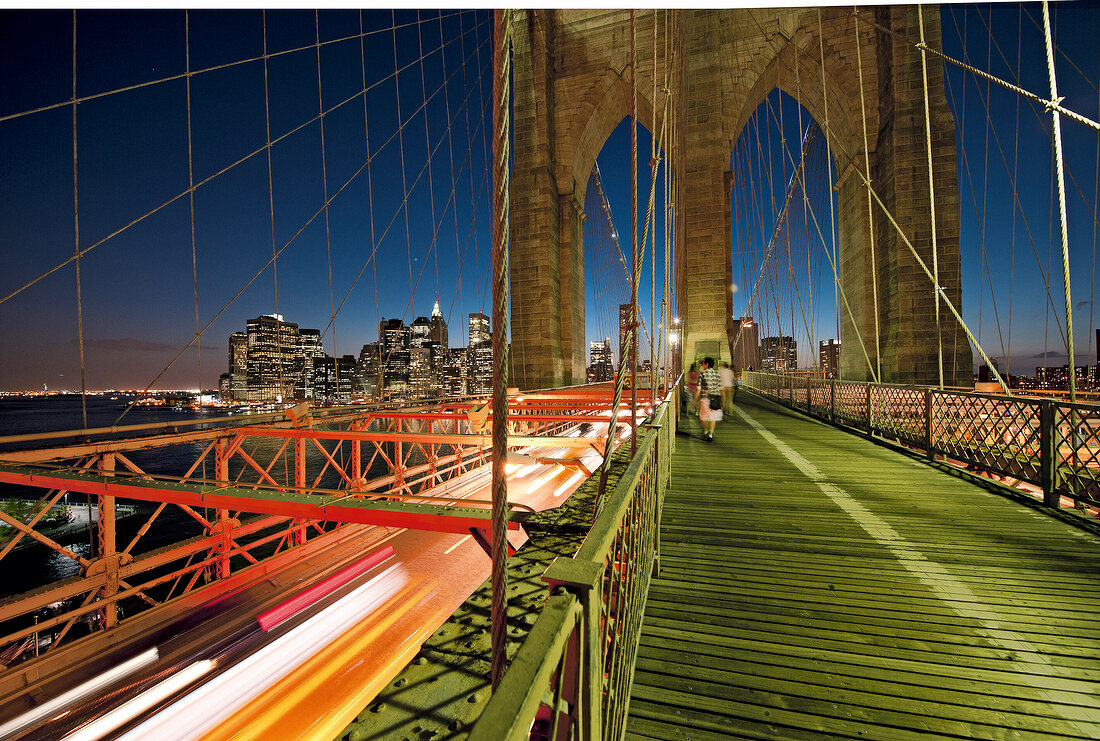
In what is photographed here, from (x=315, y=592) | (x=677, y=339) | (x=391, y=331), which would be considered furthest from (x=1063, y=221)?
(x=391, y=331)

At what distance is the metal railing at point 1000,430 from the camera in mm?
3492

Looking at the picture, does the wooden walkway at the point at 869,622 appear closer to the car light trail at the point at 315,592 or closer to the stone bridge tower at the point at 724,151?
the car light trail at the point at 315,592

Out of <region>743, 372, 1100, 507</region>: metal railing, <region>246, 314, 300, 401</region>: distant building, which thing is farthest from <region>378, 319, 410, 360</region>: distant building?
<region>743, 372, 1100, 507</region>: metal railing

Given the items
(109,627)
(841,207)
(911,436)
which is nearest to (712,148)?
(841,207)

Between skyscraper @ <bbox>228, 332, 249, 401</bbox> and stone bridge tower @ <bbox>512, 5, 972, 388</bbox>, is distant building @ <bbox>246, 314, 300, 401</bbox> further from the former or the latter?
stone bridge tower @ <bbox>512, 5, 972, 388</bbox>

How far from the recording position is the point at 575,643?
998 millimetres

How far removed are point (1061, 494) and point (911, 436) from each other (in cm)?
253

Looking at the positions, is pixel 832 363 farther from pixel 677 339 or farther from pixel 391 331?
pixel 391 331

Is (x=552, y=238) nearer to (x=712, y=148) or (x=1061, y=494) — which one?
(x=712, y=148)

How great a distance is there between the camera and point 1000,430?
432 cm

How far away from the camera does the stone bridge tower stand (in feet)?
31.6

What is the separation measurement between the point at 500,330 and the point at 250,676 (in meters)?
5.43

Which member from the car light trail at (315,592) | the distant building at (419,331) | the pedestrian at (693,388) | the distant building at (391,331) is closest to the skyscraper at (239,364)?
the distant building at (391,331)

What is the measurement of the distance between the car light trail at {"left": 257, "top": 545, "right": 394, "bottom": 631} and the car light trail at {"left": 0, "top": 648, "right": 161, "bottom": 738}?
39.3 inches
